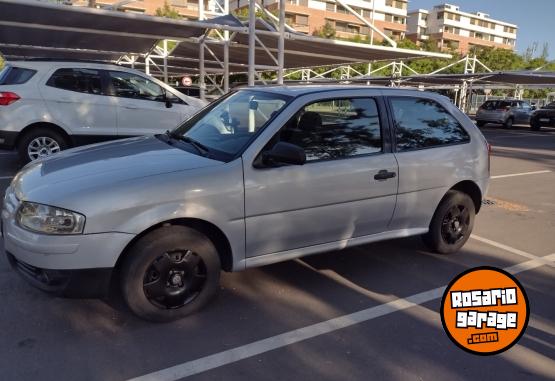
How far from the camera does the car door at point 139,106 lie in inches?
325

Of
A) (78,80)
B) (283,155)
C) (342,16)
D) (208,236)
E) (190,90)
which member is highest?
(342,16)

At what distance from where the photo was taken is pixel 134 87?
27.5ft

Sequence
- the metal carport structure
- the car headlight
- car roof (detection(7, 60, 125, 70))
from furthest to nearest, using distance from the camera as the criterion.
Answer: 1. the metal carport structure
2. car roof (detection(7, 60, 125, 70))
3. the car headlight

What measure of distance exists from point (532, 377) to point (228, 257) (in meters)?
2.10

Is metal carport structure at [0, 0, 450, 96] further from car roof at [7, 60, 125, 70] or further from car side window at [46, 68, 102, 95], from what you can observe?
car side window at [46, 68, 102, 95]

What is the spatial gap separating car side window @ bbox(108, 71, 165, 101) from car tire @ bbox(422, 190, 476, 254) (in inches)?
226

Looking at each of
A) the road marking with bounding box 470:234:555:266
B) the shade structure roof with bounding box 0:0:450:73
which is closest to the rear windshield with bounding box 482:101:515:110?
the shade structure roof with bounding box 0:0:450:73

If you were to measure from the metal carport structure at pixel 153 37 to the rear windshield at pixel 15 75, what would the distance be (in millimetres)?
1959

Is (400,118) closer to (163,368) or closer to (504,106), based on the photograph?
(163,368)

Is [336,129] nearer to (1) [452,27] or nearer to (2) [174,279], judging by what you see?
(2) [174,279]

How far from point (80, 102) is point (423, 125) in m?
5.87

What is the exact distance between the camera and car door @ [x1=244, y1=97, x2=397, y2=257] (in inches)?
137

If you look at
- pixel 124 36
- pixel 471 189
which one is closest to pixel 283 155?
pixel 471 189

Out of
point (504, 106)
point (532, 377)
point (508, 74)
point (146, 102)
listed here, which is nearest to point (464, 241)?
point (532, 377)
